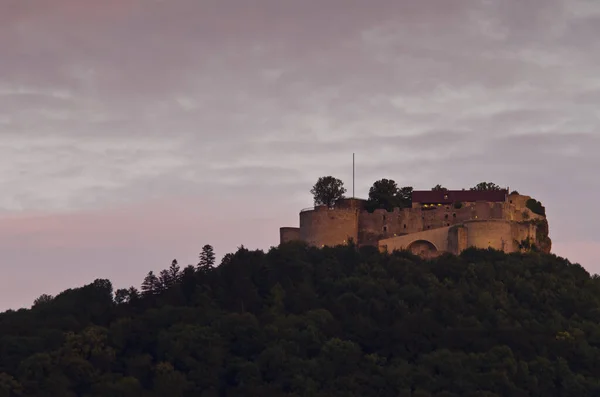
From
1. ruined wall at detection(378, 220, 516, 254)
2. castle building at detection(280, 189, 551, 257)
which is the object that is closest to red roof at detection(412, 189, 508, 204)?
castle building at detection(280, 189, 551, 257)

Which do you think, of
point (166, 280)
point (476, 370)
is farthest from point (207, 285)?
point (476, 370)

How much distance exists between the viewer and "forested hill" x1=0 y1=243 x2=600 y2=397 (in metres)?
79.1

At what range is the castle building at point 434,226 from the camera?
94.3 meters

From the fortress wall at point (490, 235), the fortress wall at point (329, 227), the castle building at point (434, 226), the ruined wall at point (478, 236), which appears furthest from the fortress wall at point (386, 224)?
the fortress wall at point (490, 235)

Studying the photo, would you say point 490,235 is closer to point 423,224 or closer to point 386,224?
point 423,224

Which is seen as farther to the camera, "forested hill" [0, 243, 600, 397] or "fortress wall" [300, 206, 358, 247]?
"fortress wall" [300, 206, 358, 247]

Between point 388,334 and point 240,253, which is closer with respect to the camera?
point 388,334

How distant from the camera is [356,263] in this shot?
92250mm

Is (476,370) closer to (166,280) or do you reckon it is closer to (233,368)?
(233,368)

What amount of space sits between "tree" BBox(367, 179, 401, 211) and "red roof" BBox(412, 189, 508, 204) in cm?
130

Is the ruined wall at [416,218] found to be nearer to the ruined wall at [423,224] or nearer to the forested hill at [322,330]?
the ruined wall at [423,224]

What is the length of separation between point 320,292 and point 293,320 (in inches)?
214

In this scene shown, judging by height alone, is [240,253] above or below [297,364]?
above

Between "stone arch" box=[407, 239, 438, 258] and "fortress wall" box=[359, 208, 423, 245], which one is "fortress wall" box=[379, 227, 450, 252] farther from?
"fortress wall" box=[359, 208, 423, 245]
